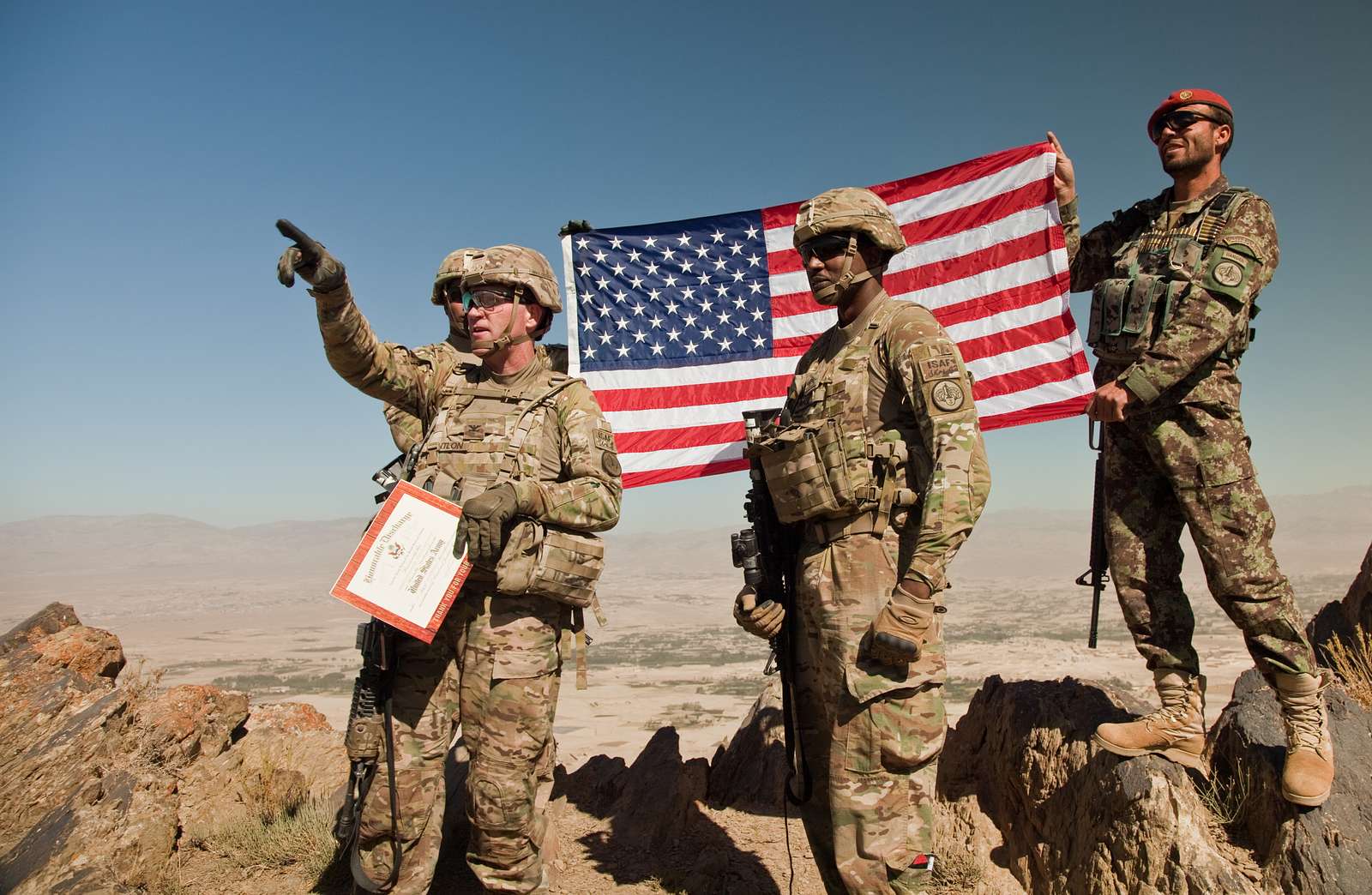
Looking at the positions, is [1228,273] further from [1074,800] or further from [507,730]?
[507,730]

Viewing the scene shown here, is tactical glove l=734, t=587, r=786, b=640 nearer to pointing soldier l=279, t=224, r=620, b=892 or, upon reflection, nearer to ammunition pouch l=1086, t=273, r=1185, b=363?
pointing soldier l=279, t=224, r=620, b=892

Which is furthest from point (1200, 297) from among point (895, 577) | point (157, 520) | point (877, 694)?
point (157, 520)

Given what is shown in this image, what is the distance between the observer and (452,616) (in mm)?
3609

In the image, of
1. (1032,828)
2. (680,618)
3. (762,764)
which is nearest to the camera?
(1032,828)

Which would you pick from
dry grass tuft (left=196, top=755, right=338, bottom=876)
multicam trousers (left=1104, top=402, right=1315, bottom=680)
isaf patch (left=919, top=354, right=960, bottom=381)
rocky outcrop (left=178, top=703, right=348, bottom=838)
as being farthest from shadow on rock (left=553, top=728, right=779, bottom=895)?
isaf patch (left=919, top=354, right=960, bottom=381)

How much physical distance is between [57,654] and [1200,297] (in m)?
7.99

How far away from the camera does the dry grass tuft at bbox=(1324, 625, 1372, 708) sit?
4473 mm

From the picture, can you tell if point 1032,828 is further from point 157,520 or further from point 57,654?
point 157,520

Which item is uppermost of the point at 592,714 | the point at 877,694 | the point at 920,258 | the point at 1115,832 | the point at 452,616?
the point at 920,258

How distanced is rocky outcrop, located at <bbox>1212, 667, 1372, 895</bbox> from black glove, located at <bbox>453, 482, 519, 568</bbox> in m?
3.23

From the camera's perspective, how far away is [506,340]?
3.84 meters

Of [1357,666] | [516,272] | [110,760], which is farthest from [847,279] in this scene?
[110,760]

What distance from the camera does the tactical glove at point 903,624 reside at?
282cm

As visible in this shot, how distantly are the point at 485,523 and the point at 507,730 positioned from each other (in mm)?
868
